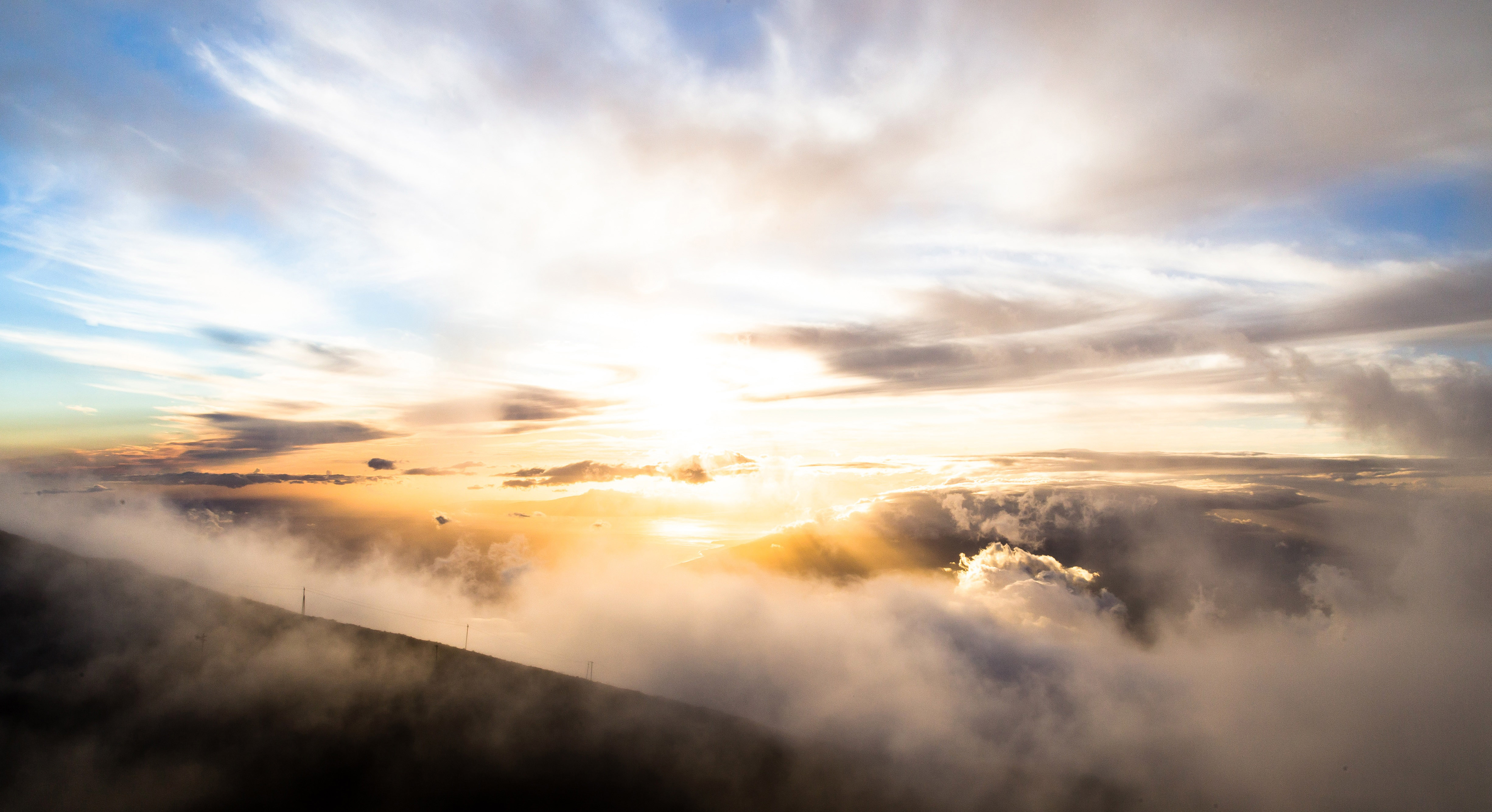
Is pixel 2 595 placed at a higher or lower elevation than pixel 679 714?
higher

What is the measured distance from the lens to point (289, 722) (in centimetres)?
11881

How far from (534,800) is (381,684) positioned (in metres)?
45.2

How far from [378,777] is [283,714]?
24909 mm

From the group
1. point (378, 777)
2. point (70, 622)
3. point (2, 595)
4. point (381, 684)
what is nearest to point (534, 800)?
point (378, 777)

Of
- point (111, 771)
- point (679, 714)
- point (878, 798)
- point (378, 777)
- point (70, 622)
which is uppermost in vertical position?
point (70, 622)

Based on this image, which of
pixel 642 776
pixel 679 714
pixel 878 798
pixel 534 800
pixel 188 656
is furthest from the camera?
pixel 878 798

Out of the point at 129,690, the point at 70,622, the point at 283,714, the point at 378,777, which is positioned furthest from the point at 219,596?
the point at 378,777

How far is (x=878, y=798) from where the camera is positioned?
19350cm

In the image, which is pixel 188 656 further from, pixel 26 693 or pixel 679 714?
pixel 679 714

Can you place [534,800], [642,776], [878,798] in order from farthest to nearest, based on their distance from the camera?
1. [878,798]
2. [642,776]
3. [534,800]

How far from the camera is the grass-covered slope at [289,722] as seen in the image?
105m

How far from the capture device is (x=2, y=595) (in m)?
139

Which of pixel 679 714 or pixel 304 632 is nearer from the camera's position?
pixel 304 632

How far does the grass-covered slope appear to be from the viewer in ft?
346
